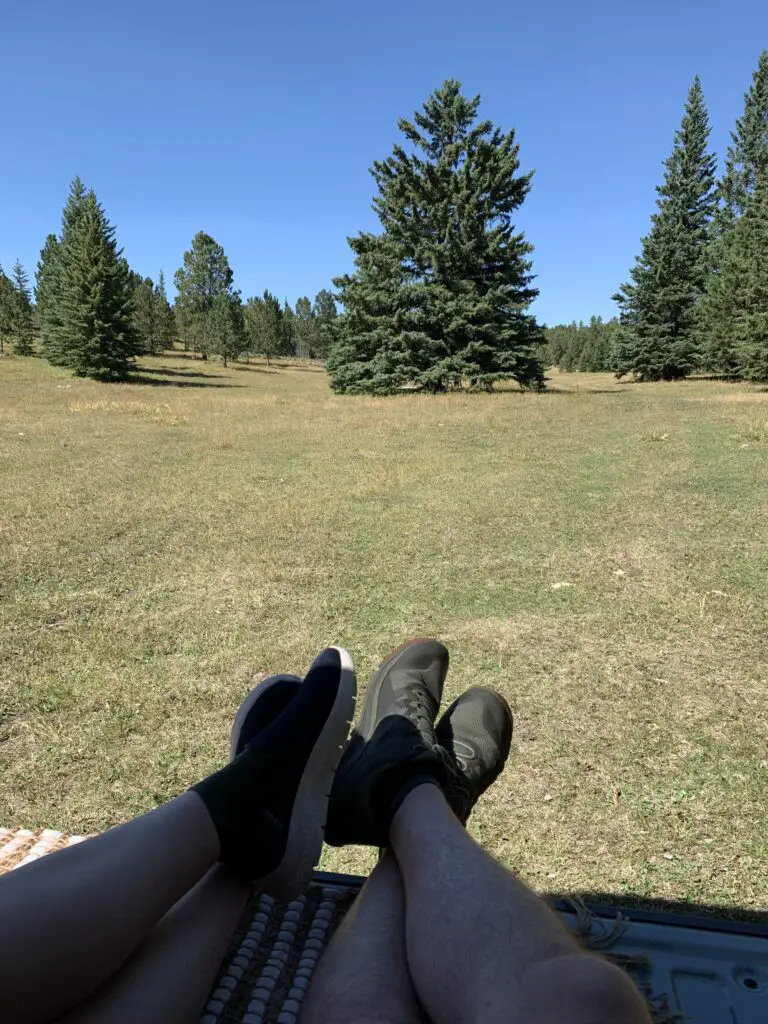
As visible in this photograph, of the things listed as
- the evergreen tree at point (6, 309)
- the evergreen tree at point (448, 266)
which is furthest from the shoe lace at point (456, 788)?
the evergreen tree at point (6, 309)

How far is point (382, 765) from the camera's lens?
150cm

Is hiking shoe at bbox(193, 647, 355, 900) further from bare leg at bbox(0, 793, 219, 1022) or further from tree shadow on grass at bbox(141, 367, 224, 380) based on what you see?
tree shadow on grass at bbox(141, 367, 224, 380)

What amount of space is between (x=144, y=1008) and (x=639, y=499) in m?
6.20

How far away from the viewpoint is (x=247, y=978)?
1167mm

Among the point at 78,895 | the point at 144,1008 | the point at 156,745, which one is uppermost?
the point at 78,895

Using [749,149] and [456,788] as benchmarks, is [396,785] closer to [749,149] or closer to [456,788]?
[456,788]

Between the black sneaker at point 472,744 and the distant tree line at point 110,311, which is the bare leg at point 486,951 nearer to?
the black sneaker at point 472,744

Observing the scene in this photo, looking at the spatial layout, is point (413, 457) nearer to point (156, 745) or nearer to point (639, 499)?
point (639, 499)

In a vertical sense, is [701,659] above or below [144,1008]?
below

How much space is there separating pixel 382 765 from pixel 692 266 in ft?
113

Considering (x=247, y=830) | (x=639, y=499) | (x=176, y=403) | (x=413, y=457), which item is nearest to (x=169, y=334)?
(x=176, y=403)

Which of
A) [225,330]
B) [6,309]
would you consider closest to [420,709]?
→ [6,309]

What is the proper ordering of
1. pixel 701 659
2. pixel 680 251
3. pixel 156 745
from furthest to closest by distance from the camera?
pixel 680 251 < pixel 701 659 < pixel 156 745

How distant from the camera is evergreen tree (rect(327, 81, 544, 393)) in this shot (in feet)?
70.0
